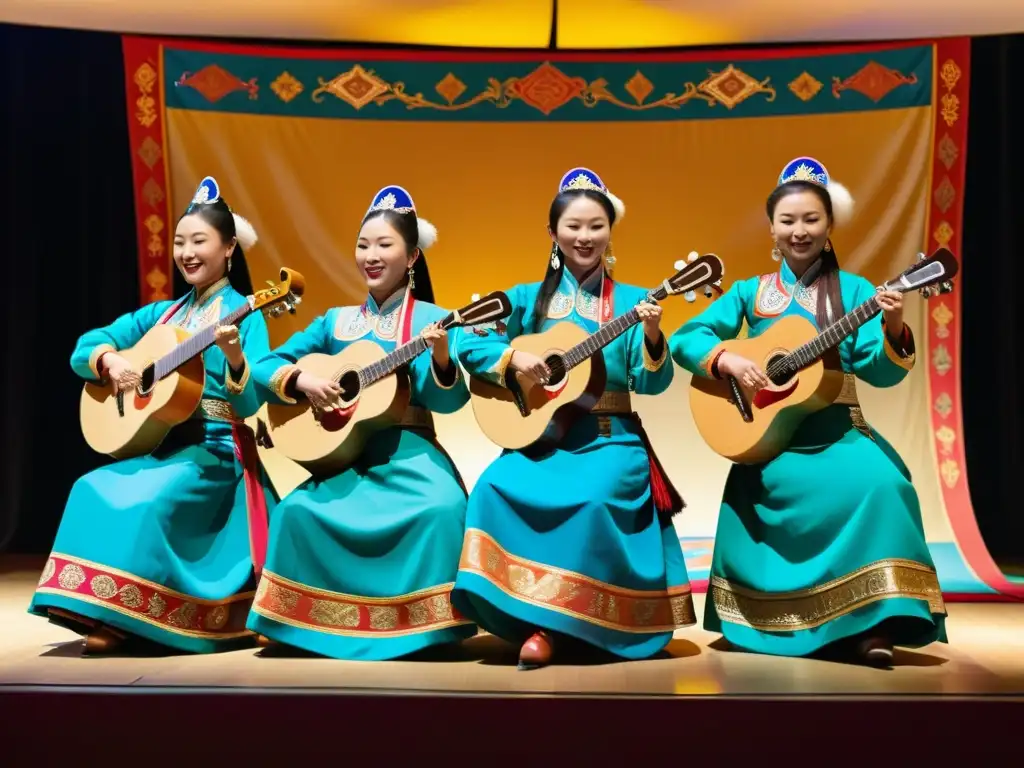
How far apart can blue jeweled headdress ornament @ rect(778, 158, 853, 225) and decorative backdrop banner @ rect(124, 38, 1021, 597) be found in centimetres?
164

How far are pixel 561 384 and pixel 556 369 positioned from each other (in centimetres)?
4

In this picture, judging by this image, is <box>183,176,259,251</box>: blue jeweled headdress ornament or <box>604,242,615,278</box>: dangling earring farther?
<box>183,176,259,251</box>: blue jeweled headdress ornament

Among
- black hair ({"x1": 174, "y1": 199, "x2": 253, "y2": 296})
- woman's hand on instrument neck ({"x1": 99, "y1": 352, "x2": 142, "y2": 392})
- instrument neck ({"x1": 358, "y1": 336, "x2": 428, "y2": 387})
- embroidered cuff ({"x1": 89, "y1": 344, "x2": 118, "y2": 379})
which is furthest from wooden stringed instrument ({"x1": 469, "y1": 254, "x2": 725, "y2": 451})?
embroidered cuff ({"x1": 89, "y1": 344, "x2": 118, "y2": 379})

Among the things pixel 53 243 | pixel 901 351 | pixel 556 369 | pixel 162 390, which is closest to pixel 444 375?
pixel 556 369

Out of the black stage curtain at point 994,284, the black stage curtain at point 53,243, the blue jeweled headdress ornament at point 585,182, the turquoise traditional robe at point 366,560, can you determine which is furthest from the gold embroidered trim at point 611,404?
the black stage curtain at point 53,243

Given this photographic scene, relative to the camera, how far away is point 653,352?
3.48m

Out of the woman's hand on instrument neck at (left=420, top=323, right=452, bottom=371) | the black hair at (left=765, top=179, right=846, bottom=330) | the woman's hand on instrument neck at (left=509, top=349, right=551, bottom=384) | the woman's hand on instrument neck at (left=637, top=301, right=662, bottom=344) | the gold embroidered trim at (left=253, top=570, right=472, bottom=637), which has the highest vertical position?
the black hair at (left=765, top=179, right=846, bottom=330)

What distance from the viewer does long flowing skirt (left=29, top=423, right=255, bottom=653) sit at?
3.39m

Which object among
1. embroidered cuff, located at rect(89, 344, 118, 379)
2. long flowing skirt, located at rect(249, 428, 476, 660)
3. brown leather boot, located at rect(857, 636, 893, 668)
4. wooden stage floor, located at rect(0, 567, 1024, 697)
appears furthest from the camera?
embroidered cuff, located at rect(89, 344, 118, 379)

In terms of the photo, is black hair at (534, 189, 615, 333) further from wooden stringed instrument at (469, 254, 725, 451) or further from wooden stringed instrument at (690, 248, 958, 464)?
wooden stringed instrument at (690, 248, 958, 464)

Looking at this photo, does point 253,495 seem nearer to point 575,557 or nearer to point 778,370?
point 575,557

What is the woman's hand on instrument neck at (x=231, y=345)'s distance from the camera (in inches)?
140

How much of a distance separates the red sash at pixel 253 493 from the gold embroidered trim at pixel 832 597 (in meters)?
1.37

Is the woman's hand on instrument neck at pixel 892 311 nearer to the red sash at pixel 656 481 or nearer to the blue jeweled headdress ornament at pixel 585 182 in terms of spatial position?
the red sash at pixel 656 481
